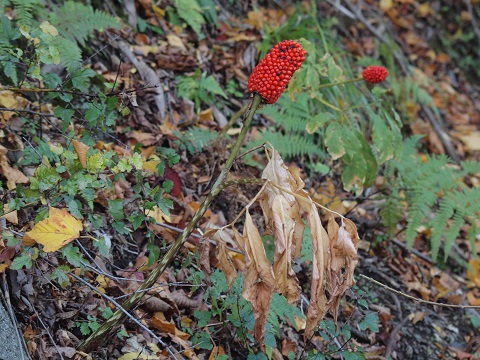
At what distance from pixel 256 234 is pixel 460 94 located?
5.65 metres

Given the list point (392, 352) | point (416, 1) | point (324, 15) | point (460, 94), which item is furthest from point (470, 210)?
point (416, 1)

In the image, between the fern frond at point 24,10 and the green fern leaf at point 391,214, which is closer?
the fern frond at point 24,10

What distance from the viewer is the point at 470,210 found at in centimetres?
336

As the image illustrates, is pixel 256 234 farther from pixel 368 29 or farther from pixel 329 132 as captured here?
pixel 368 29

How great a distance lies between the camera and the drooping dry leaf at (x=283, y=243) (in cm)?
165

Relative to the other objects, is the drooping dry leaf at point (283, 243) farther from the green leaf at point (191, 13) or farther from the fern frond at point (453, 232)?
the green leaf at point (191, 13)

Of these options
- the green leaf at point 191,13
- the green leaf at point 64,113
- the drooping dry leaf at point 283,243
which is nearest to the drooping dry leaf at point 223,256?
the drooping dry leaf at point 283,243

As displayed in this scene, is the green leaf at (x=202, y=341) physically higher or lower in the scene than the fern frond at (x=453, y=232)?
higher

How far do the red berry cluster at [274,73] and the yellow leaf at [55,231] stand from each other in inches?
32.2

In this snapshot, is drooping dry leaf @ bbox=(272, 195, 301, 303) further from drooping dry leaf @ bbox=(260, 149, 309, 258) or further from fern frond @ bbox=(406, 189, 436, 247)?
fern frond @ bbox=(406, 189, 436, 247)

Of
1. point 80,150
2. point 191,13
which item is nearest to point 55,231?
point 80,150

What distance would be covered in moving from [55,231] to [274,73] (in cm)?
96

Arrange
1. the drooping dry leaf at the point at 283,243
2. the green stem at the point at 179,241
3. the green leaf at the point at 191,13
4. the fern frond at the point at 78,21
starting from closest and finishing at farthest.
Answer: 1. the drooping dry leaf at the point at 283,243
2. the green stem at the point at 179,241
3. the fern frond at the point at 78,21
4. the green leaf at the point at 191,13

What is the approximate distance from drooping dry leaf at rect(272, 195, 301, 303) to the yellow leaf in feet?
2.40
